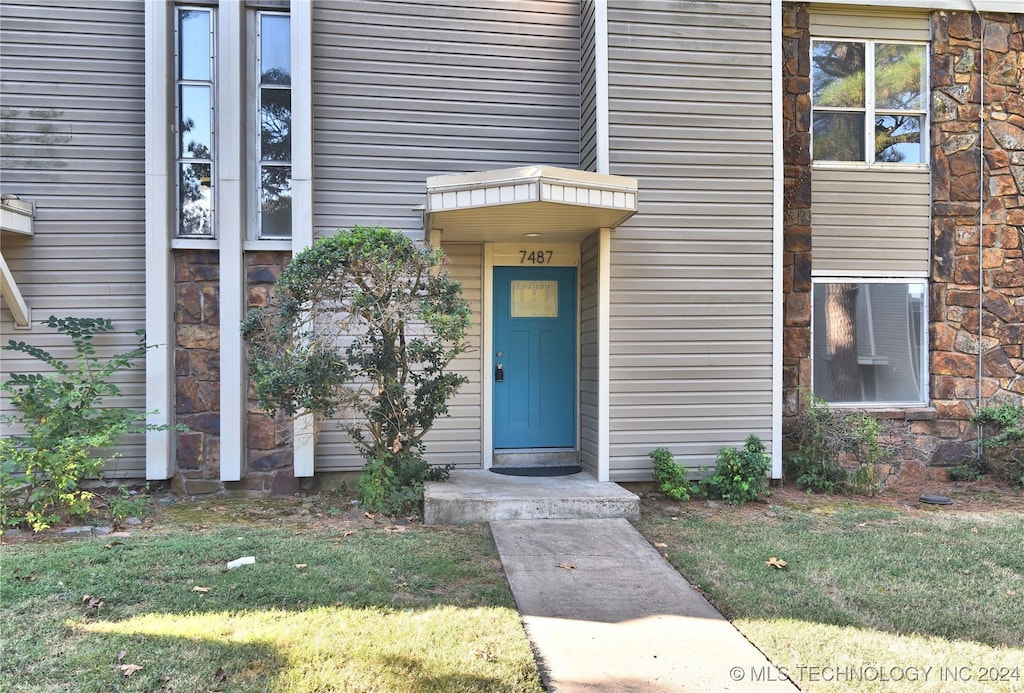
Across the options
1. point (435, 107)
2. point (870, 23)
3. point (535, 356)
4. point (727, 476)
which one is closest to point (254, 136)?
point (435, 107)

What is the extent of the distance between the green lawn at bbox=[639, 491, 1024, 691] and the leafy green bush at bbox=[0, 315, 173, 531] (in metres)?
4.24

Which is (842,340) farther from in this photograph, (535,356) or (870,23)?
(870,23)

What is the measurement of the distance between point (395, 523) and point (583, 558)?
158cm

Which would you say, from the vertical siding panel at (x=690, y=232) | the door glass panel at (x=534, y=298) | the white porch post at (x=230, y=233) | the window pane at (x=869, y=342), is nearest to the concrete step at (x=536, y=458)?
the vertical siding panel at (x=690, y=232)

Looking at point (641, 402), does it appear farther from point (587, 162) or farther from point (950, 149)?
point (950, 149)

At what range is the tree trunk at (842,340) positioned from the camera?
6.86 m

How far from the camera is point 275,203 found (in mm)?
6035

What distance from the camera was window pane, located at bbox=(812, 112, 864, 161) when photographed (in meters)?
6.91

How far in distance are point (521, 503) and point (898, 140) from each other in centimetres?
582

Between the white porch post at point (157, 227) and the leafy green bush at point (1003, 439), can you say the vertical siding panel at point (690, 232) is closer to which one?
the leafy green bush at point (1003, 439)

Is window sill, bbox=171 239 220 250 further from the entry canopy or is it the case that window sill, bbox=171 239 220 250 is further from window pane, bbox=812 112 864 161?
window pane, bbox=812 112 864 161

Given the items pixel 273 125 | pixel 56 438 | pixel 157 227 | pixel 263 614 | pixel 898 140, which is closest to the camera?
pixel 263 614

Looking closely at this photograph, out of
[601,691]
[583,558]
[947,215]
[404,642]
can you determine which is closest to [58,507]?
[404,642]

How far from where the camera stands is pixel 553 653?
9.35ft
